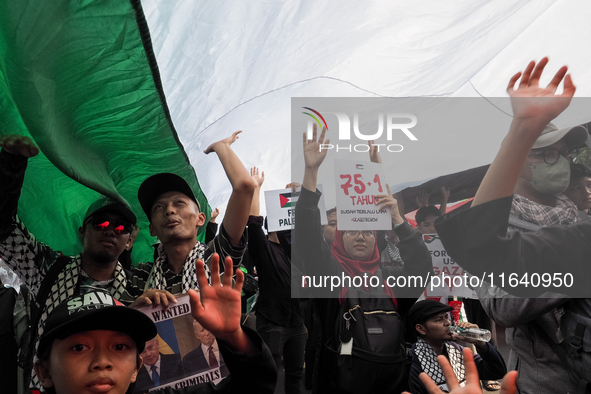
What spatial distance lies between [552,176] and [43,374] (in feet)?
7.30

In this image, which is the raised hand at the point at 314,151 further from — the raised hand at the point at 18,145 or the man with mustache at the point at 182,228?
the raised hand at the point at 18,145

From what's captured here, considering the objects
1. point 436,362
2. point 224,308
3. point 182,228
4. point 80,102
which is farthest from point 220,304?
point 436,362

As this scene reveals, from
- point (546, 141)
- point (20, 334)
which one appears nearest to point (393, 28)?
point (546, 141)

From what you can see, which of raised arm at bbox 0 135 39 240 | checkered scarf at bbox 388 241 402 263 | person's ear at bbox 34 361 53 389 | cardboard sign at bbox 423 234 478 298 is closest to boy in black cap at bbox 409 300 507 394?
cardboard sign at bbox 423 234 478 298

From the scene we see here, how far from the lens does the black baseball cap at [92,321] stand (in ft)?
4.56

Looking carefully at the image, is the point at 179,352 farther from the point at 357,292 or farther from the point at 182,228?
the point at 357,292

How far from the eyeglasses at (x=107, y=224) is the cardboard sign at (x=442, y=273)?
159 cm

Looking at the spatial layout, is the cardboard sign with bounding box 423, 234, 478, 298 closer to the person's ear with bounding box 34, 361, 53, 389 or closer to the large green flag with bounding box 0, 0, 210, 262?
the large green flag with bounding box 0, 0, 210, 262

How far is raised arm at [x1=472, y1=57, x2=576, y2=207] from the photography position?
5.81ft

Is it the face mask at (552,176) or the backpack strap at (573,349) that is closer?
the backpack strap at (573,349)

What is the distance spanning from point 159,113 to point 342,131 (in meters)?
0.97

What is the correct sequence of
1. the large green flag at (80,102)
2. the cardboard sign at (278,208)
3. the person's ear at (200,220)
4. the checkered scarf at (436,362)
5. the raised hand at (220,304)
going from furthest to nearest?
the cardboard sign at (278,208), the checkered scarf at (436,362), the person's ear at (200,220), the large green flag at (80,102), the raised hand at (220,304)

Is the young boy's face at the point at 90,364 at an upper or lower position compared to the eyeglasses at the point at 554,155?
lower

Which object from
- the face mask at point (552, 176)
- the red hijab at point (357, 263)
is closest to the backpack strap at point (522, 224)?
the face mask at point (552, 176)
